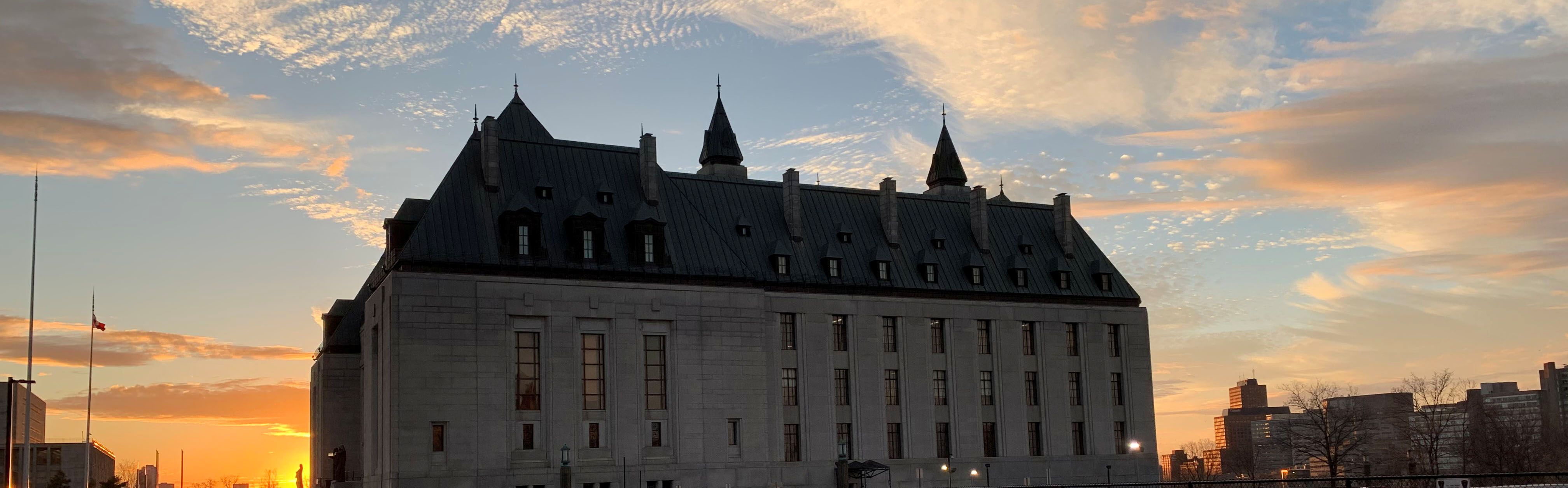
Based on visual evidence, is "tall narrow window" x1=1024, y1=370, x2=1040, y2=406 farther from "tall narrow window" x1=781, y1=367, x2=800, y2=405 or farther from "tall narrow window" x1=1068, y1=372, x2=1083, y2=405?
"tall narrow window" x1=781, y1=367, x2=800, y2=405

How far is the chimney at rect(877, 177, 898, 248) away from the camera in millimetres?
78188

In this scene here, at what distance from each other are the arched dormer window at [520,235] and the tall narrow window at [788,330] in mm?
14107

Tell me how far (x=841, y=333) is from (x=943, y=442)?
8342 millimetres

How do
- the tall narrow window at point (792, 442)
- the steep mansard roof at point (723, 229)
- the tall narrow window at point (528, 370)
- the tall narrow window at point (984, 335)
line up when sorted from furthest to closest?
1. the tall narrow window at point (984, 335)
2. the tall narrow window at point (792, 442)
3. the steep mansard roof at point (723, 229)
4. the tall narrow window at point (528, 370)

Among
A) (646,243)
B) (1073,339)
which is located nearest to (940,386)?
(1073,339)

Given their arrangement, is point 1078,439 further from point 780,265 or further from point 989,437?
point 780,265

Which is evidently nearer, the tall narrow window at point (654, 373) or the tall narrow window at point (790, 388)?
the tall narrow window at point (654, 373)

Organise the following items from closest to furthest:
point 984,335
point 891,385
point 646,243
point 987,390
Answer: point 646,243 → point 891,385 → point 987,390 → point 984,335

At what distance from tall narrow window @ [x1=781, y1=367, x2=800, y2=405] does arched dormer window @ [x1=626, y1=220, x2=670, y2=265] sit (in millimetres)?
9290

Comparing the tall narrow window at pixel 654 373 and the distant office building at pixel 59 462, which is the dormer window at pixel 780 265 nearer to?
the tall narrow window at pixel 654 373

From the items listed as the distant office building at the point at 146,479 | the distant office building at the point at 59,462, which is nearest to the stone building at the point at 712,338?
the distant office building at the point at 59,462

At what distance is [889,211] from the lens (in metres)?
78.6

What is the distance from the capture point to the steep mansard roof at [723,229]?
63.4 metres

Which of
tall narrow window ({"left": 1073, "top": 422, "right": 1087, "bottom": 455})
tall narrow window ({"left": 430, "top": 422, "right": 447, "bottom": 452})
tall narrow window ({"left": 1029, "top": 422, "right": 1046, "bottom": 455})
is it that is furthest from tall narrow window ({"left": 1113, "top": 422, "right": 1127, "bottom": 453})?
tall narrow window ({"left": 430, "top": 422, "right": 447, "bottom": 452})
